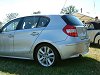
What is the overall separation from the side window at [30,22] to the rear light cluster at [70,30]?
1125mm

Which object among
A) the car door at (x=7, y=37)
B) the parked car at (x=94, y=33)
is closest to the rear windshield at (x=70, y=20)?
the car door at (x=7, y=37)

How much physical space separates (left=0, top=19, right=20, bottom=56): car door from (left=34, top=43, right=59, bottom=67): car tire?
3.69 feet

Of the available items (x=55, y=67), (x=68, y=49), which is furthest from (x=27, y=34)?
(x=68, y=49)

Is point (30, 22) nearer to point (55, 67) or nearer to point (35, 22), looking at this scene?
point (35, 22)

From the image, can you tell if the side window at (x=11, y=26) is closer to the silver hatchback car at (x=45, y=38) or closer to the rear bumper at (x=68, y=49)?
the silver hatchback car at (x=45, y=38)

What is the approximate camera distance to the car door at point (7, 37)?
9195 mm

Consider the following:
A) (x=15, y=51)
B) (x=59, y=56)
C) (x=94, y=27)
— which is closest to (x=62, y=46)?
(x=59, y=56)

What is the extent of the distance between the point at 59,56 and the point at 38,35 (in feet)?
3.24

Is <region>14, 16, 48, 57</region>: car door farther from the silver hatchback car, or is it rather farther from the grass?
the grass

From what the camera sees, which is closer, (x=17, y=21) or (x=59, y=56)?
(x=59, y=56)

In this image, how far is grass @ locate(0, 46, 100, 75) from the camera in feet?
25.6

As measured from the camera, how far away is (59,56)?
322 inches

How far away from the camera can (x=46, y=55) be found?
849 cm

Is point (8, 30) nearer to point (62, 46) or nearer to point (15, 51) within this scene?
point (15, 51)
